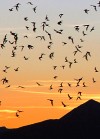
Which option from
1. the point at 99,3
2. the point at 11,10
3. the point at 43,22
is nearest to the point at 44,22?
the point at 43,22

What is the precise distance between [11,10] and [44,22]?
15.5 ft

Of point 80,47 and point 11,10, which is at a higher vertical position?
point 11,10

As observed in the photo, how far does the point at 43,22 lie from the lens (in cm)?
5281

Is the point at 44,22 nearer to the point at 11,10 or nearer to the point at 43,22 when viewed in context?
the point at 43,22

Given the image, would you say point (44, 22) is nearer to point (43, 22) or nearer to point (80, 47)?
point (43, 22)

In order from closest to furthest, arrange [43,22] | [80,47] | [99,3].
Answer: [99,3], [43,22], [80,47]

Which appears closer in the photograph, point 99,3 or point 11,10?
point 99,3

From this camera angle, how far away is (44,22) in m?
53.3

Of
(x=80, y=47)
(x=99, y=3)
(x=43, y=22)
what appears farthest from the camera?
(x=80, y=47)

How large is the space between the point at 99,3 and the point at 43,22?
8.02 m

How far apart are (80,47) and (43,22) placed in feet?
23.1

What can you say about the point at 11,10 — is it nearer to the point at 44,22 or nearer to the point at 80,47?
the point at 44,22

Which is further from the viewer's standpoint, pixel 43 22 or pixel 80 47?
pixel 80 47

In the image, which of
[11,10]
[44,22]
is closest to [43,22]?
[44,22]
